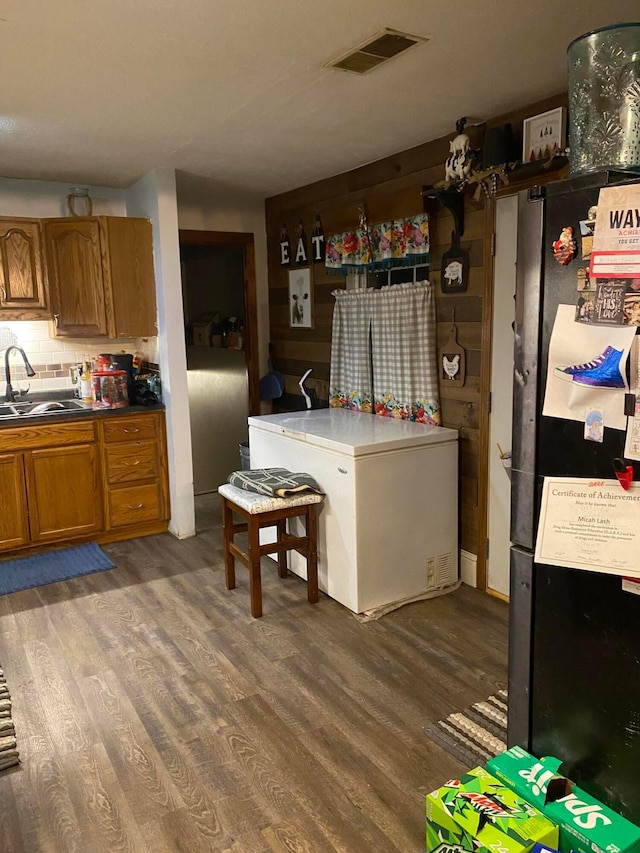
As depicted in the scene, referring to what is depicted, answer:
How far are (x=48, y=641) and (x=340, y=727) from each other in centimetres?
→ 149

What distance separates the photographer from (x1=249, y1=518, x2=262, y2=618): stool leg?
10.3ft

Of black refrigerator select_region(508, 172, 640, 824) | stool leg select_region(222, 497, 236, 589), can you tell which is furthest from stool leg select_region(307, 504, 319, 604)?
black refrigerator select_region(508, 172, 640, 824)

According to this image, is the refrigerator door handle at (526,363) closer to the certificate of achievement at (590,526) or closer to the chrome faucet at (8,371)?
the certificate of achievement at (590,526)

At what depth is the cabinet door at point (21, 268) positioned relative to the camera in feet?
13.3

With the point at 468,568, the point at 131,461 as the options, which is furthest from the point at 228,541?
the point at 468,568

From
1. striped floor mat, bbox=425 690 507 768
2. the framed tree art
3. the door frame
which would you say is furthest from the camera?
the door frame

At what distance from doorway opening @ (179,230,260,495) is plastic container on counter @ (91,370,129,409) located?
3.31 ft

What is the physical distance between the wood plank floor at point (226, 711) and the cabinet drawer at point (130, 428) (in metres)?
0.96

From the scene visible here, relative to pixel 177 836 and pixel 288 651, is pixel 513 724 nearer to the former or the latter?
pixel 177 836

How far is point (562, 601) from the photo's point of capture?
64.2 inches

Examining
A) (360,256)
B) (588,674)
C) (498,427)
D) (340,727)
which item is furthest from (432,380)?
(588,674)

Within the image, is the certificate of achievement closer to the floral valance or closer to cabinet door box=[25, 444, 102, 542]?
the floral valance

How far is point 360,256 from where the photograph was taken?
13.1 feet

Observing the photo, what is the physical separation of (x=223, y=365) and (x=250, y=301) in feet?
2.04
